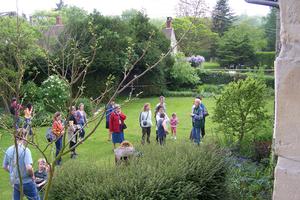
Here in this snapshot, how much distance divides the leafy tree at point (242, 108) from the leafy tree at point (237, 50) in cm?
3767

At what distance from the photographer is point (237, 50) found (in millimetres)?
49969

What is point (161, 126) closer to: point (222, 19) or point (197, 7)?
point (197, 7)

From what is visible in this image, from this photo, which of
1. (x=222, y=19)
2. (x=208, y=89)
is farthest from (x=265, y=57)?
(x=208, y=89)

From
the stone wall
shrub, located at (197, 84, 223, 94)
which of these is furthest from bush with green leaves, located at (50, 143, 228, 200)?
shrub, located at (197, 84, 223, 94)

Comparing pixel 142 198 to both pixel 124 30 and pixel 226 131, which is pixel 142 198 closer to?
pixel 226 131

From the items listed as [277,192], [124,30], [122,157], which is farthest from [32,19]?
[277,192]

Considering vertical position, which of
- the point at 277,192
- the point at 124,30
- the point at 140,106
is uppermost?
the point at 124,30

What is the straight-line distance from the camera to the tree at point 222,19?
195 ft

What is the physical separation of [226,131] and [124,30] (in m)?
16.0

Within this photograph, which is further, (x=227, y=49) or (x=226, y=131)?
(x=227, y=49)

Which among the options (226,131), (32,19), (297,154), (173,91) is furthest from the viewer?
(173,91)

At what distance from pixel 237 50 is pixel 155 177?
45312 mm

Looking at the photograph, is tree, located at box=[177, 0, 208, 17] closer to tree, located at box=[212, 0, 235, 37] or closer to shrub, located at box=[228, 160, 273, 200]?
shrub, located at box=[228, 160, 273, 200]

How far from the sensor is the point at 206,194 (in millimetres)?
7359
